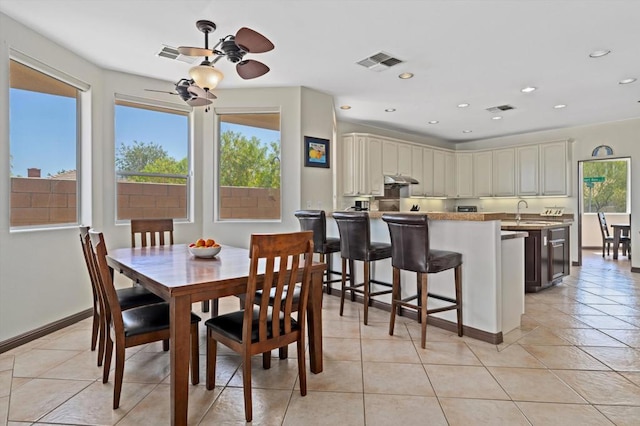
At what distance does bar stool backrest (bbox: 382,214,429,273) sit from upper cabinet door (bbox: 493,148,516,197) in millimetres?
5576

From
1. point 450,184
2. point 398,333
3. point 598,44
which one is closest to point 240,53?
point 398,333

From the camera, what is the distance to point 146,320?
6.65ft

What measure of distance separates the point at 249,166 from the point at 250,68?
207cm

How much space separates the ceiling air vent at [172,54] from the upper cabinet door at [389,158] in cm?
387

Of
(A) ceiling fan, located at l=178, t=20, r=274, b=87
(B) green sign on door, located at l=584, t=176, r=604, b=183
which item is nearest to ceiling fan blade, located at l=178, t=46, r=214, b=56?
(A) ceiling fan, located at l=178, t=20, r=274, b=87

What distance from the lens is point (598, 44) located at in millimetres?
3301

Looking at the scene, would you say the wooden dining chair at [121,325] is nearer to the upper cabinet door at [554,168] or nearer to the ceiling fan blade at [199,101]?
the ceiling fan blade at [199,101]

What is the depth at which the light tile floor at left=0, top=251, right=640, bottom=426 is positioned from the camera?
1869 millimetres

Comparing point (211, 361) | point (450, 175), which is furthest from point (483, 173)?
point (211, 361)

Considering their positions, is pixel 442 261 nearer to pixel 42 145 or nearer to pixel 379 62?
pixel 379 62

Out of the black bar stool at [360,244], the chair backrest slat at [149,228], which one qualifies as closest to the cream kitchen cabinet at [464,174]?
the black bar stool at [360,244]

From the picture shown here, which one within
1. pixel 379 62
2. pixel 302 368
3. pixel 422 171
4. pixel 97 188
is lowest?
pixel 302 368

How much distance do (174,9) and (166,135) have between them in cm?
195

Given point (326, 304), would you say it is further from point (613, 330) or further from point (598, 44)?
point (598, 44)
